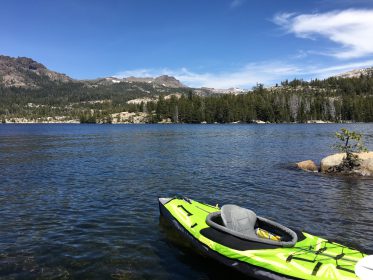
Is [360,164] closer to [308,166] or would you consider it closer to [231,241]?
[308,166]

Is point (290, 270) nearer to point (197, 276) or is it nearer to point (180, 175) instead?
point (197, 276)

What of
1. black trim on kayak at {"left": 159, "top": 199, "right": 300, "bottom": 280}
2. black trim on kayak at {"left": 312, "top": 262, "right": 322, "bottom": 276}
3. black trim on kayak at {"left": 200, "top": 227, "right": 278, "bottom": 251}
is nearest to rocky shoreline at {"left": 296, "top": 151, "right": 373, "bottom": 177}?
black trim on kayak at {"left": 159, "top": 199, "right": 300, "bottom": 280}

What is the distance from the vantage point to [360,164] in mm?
33812

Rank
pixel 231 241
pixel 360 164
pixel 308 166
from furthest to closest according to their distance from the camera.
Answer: pixel 308 166 → pixel 360 164 → pixel 231 241

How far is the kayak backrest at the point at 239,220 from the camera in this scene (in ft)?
48.0

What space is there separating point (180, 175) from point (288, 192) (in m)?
11.4

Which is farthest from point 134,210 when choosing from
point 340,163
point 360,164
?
point 360,164

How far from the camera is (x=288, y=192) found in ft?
87.8

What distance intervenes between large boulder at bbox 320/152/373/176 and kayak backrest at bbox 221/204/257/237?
22.8 metres

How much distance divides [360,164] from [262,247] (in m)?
25.6

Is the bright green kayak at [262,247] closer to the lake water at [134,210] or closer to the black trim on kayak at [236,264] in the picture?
the black trim on kayak at [236,264]

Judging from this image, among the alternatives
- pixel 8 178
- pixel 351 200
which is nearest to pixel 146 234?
pixel 351 200

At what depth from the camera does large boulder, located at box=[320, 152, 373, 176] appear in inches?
1310

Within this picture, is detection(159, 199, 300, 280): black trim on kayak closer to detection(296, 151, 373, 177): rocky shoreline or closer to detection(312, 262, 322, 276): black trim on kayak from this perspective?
detection(312, 262, 322, 276): black trim on kayak
